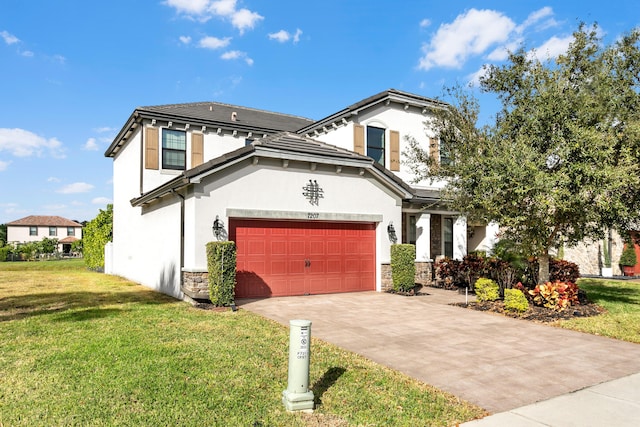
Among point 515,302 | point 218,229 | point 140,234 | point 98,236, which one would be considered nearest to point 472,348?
point 515,302

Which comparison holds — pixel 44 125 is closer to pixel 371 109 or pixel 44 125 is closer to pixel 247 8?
pixel 247 8

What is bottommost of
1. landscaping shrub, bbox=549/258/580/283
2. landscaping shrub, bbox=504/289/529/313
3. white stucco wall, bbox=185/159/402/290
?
landscaping shrub, bbox=504/289/529/313

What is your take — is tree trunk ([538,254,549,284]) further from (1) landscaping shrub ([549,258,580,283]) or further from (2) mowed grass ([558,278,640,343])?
(1) landscaping shrub ([549,258,580,283])

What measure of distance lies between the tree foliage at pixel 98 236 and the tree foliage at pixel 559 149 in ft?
71.2

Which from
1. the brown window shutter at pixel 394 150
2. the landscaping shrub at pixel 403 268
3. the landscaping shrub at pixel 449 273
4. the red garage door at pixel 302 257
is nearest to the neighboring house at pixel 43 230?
the brown window shutter at pixel 394 150

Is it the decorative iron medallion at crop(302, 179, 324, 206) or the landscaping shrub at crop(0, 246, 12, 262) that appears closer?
the decorative iron medallion at crop(302, 179, 324, 206)

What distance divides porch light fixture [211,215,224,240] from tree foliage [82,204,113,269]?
1656 cm

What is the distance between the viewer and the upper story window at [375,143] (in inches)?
703

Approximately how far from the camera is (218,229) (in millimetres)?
12203

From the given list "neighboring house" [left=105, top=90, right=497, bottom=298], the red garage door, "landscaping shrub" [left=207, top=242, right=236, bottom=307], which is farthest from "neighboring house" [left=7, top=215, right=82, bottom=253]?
"landscaping shrub" [left=207, top=242, right=236, bottom=307]

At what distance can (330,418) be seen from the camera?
4523 millimetres

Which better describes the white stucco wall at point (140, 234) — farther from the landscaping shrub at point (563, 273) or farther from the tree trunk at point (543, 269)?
the landscaping shrub at point (563, 273)

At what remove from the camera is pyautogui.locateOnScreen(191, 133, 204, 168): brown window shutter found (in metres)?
18.4

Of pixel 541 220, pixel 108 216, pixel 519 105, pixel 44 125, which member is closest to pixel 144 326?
pixel 541 220
